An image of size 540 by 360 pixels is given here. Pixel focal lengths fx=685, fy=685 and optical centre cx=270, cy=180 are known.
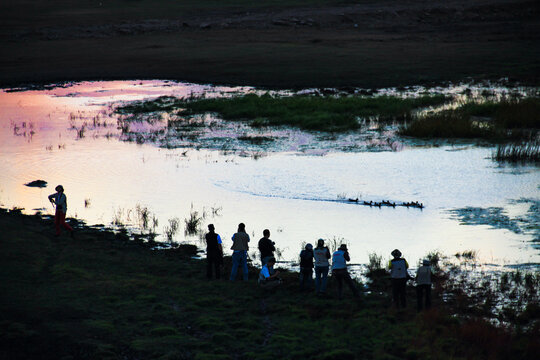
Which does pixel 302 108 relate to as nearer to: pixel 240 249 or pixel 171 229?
pixel 171 229

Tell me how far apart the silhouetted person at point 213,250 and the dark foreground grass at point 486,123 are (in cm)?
2529

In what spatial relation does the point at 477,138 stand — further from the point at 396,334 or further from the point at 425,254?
the point at 396,334

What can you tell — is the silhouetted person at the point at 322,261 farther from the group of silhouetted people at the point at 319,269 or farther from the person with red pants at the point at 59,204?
the person with red pants at the point at 59,204

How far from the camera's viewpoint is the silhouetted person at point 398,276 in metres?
16.7

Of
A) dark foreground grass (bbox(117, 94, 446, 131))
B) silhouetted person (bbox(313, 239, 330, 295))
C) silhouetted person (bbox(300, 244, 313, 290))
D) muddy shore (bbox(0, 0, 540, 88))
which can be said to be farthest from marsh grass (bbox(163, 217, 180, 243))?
muddy shore (bbox(0, 0, 540, 88))

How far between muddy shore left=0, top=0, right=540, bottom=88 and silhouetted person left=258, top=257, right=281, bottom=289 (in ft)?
145

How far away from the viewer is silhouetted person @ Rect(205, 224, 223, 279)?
756 inches

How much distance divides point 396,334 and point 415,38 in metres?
81.8

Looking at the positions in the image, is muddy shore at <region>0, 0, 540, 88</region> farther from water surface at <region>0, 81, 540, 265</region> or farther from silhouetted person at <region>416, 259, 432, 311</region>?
silhouetted person at <region>416, 259, 432, 311</region>

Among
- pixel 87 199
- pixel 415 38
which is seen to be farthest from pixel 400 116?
pixel 415 38

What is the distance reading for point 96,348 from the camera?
14.1 meters

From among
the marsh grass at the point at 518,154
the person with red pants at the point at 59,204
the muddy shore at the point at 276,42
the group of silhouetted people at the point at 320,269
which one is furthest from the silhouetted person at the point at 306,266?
the muddy shore at the point at 276,42

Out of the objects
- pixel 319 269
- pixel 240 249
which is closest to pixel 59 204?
pixel 240 249

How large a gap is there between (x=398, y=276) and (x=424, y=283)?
25.3 inches
